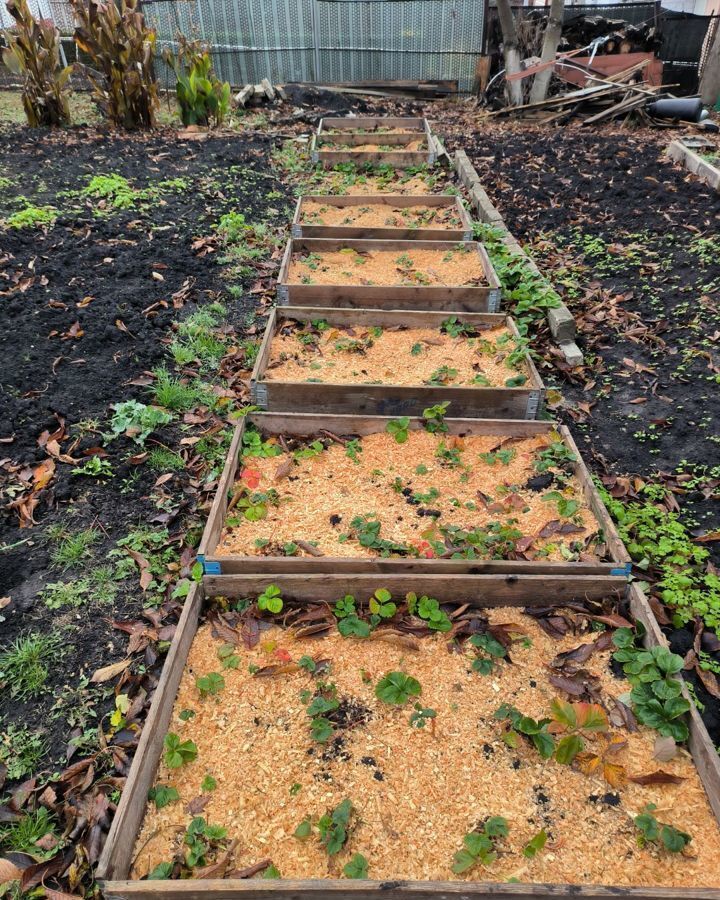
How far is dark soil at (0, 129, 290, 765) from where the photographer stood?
2.92m

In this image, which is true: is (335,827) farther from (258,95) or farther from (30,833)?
(258,95)

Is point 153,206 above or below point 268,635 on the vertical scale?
above

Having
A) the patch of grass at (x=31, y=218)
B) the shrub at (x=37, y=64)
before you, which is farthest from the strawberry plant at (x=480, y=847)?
the shrub at (x=37, y=64)

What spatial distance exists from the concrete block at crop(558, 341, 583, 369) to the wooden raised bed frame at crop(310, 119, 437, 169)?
5421 mm

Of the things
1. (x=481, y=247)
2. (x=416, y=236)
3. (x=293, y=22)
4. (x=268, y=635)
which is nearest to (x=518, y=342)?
(x=481, y=247)

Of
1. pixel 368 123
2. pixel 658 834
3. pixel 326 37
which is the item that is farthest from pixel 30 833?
pixel 326 37

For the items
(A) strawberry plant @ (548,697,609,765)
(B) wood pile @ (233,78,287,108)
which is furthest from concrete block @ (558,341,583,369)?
(B) wood pile @ (233,78,287,108)

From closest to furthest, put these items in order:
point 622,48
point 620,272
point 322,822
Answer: point 322,822
point 620,272
point 622,48

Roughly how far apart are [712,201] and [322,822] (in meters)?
7.45

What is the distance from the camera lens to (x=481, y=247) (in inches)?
239

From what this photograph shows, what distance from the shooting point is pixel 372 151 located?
9586mm

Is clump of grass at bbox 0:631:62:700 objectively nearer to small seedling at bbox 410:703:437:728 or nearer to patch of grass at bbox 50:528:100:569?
patch of grass at bbox 50:528:100:569

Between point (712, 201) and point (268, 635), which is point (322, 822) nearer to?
point (268, 635)

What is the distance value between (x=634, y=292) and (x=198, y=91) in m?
9.14
